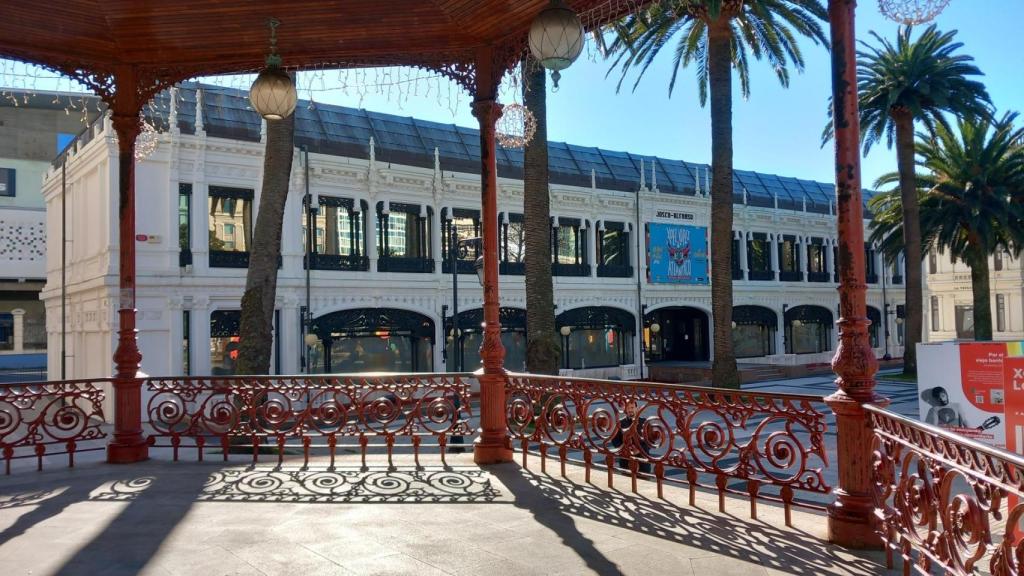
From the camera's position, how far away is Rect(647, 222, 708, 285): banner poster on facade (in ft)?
113

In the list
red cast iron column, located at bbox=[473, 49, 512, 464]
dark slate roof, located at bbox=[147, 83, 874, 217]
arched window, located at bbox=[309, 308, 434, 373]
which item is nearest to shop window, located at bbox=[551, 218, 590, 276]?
dark slate roof, located at bbox=[147, 83, 874, 217]

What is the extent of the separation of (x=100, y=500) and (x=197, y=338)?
17823 mm

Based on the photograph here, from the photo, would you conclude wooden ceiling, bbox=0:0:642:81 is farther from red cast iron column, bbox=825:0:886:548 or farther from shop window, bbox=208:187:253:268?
shop window, bbox=208:187:253:268

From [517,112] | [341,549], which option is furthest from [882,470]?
[517,112]

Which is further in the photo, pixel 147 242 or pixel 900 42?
pixel 900 42

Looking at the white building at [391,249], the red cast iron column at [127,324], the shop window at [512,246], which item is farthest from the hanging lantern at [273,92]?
the shop window at [512,246]

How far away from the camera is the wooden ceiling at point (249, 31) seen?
710 cm

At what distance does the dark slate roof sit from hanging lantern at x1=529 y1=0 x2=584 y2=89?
17278mm

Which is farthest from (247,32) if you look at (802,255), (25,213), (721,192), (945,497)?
(25,213)

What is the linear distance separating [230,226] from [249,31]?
1786cm

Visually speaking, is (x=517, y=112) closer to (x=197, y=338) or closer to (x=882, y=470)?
(x=882, y=470)

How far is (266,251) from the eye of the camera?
559 inches

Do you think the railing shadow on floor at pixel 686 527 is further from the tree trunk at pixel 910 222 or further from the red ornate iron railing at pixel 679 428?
the tree trunk at pixel 910 222

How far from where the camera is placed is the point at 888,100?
27.7 metres
